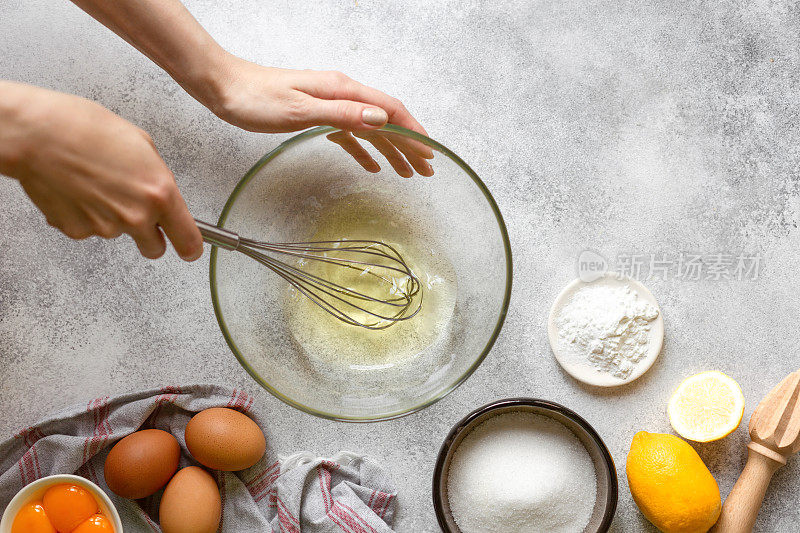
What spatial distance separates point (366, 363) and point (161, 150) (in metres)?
0.54

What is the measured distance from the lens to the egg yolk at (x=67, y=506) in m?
0.98

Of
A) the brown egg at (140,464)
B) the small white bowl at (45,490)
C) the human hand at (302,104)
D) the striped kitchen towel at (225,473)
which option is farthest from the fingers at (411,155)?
the small white bowl at (45,490)

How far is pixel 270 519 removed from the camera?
108 centimetres

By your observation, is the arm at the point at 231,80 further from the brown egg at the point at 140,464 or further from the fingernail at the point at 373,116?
the brown egg at the point at 140,464

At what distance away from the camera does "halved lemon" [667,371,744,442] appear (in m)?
1.05

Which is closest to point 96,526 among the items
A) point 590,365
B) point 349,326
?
point 349,326

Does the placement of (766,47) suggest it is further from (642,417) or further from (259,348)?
(259,348)

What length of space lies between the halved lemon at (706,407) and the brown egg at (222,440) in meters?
0.73

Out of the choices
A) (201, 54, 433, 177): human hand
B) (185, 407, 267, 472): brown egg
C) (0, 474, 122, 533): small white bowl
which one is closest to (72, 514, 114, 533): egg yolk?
(0, 474, 122, 533): small white bowl

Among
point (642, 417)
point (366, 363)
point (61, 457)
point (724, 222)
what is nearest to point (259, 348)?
point (366, 363)

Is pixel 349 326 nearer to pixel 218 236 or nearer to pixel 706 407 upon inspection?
pixel 218 236

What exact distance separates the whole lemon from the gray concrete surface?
8 cm

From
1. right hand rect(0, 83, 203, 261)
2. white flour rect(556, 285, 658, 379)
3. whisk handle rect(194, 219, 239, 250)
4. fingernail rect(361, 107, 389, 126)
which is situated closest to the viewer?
right hand rect(0, 83, 203, 261)

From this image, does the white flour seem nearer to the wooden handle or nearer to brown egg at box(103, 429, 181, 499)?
the wooden handle
